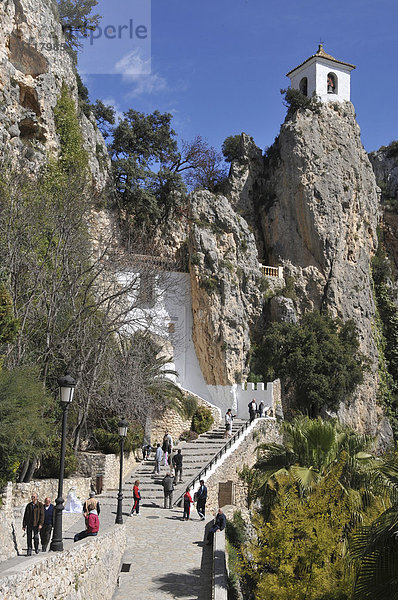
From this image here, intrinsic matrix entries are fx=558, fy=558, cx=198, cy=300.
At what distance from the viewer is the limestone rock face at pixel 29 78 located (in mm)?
23203

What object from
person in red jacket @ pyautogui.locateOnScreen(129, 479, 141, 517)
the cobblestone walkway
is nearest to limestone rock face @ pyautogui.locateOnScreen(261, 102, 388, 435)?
person in red jacket @ pyautogui.locateOnScreen(129, 479, 141, 517)

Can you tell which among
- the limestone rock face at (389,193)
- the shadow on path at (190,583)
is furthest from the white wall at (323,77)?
the shadow on path at (190,583)

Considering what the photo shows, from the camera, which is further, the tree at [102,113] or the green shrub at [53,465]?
the tree at [102,113]

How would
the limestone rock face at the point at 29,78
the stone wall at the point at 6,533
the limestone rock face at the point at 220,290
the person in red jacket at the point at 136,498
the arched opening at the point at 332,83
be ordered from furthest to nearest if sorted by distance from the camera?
the arched opening at the point at 332,83 → the limestone rock face at the point at 220,290 → the limestone rock face at the point at 29,78 → the person in red jacket at the point at 136,498 → the stone wall at the point at 6,533

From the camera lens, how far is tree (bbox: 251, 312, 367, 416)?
106ft

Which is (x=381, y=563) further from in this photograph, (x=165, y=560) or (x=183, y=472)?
(x=183, y=472)

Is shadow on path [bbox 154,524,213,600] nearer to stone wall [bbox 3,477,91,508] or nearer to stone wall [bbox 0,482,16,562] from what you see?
stone wall [bbox 0,482,16,562]

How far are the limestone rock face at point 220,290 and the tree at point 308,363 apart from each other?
4.77ft

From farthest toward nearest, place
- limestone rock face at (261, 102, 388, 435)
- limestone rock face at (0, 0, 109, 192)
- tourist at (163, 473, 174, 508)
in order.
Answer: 1. limestone rock face at (261, 102, 388, 435)
2. limestone rock face at (0, 0, 109, 192)
3. tourist at (163, 473, 174, 508)

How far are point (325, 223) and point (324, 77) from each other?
483 inches

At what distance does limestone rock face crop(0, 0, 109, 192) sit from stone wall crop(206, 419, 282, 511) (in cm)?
1431

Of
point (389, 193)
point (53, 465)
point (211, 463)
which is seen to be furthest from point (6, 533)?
point (389, 193)

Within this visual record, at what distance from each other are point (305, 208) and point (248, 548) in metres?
30.3

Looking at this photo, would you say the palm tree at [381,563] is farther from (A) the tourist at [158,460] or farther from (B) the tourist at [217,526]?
(A) the tourist at [158,460]
